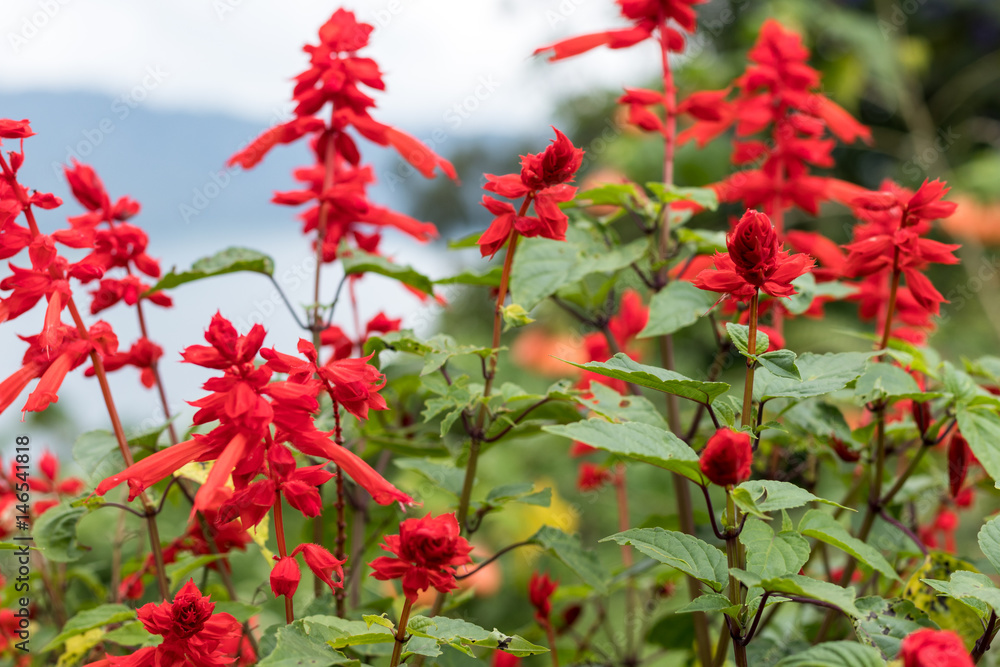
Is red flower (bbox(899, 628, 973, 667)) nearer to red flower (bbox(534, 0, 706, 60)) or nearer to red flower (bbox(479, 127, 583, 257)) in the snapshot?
red flower (bbox(479, 127, 583, 257))

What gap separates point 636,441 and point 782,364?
12cm

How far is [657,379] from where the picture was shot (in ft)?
1.60

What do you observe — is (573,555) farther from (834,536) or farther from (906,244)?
(906,244)

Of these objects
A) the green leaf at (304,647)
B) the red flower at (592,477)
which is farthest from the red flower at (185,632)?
the red flower at (592,477)

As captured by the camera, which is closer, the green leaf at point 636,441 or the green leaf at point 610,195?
the green leaf at point 636,441

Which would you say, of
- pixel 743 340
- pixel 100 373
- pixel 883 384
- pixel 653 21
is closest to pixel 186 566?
pixel 100 373

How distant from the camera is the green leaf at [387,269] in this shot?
0.73 metres

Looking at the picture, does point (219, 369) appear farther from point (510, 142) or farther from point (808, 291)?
point (510, 142)

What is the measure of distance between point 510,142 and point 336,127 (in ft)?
11.1

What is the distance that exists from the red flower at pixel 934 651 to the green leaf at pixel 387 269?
0.50m

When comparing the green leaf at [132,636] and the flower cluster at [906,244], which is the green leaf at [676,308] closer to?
the flower cluster at [906,244]

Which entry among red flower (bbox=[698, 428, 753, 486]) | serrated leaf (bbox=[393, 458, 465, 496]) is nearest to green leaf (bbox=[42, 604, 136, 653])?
serrated leaf (bbox=[393, 458, 465, 496])

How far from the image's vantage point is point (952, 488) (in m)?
0.70

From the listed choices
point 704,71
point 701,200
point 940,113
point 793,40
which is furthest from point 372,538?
point 940,113
